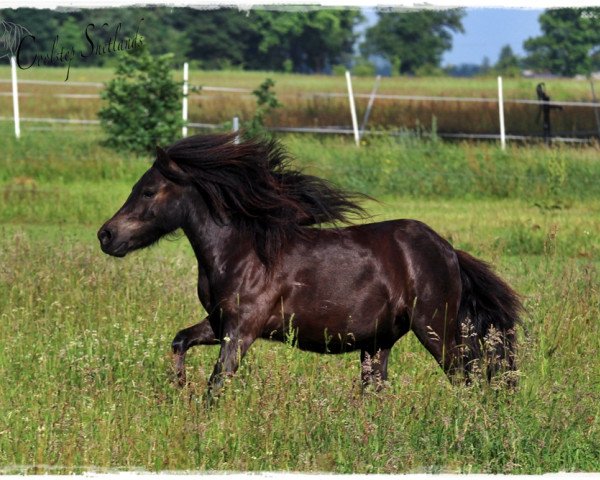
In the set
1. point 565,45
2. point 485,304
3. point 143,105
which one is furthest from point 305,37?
point 485,304

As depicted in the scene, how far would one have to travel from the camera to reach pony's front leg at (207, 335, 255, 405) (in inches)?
262

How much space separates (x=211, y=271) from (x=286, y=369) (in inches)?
39.3

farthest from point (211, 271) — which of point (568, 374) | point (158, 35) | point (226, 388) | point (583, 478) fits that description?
point (158, 35)

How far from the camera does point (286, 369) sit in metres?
6.42

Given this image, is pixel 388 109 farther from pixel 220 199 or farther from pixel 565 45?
pixel 565 45

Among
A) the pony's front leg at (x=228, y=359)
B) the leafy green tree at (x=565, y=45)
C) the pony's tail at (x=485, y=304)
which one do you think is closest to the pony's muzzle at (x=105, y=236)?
the pony's front leg at (x=228, y=359)

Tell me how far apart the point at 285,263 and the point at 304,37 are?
71543mm

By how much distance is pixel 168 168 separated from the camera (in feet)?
23.6

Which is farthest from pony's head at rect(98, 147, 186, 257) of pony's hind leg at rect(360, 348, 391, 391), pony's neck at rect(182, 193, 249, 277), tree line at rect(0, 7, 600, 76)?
tree line at rect(0, 7, 600, 76)

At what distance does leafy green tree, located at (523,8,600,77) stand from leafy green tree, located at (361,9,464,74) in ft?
18.4

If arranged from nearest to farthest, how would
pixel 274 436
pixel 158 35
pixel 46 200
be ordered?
1. pixel 274 436
2. pixel 46 200
3. pixel 158 35

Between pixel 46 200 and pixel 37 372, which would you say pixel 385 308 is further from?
pixel 46 200

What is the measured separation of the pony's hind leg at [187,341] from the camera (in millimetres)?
7066

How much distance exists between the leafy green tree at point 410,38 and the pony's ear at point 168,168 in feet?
232
